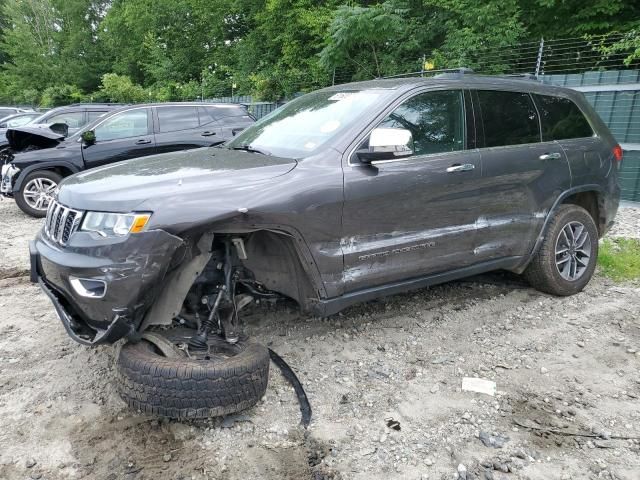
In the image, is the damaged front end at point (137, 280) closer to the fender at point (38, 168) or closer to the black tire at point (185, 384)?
the black tire at point (185, 384)

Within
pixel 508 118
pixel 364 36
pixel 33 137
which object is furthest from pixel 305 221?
pixel 364 36

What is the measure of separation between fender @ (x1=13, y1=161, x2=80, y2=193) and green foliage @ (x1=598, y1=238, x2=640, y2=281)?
298 inches

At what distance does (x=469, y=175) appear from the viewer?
3.64 metres

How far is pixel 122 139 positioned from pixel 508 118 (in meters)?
6.39

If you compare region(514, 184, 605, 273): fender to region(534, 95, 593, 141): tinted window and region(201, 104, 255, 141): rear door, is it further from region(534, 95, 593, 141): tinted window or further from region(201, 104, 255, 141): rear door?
region(201, 104, 255, 141): rear door

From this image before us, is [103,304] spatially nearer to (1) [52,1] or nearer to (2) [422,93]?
(2) [422,93]

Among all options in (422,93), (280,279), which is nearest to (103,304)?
(280,279)

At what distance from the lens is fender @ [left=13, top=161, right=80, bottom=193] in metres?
7.74

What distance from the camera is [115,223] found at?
2.55 meters

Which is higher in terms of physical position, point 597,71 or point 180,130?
point 597,71

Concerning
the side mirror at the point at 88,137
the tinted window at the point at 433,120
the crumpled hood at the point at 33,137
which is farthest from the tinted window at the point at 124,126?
the tinted window at the point at 433,120

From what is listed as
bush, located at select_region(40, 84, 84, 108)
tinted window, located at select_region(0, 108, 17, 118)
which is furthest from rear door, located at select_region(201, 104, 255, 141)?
bush, located at select_region(40, 84, 84, 108)

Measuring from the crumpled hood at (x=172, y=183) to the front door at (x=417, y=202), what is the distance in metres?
0.57

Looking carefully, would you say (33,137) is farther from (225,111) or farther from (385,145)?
(385,145)
